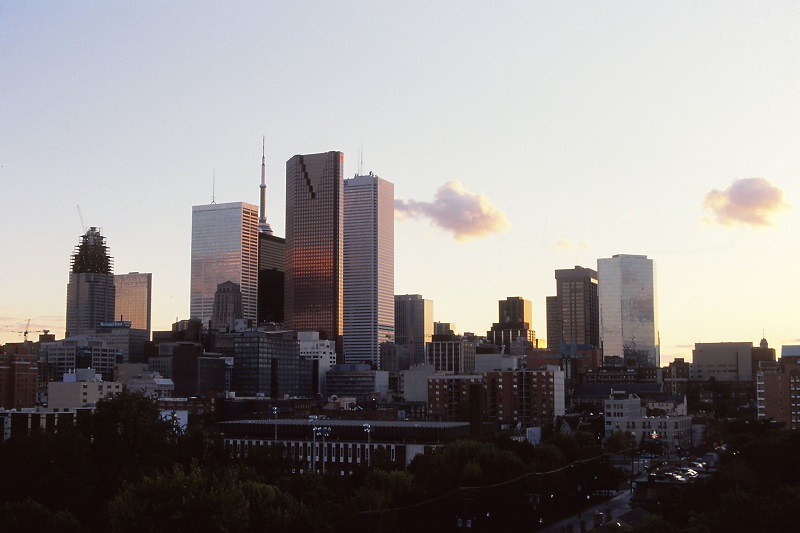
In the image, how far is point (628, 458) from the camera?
176 m

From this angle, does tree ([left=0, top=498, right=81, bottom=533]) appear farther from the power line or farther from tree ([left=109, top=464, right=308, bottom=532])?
the power line

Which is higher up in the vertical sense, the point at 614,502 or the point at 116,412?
the point at 116,412

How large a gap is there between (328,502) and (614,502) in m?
57.0

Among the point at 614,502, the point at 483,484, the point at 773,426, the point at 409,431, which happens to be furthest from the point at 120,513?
the point at 773,426

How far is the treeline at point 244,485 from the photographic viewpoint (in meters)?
69.6

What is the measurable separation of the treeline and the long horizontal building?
61.4 ft

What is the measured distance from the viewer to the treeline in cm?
6956

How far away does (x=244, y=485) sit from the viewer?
74625 mm

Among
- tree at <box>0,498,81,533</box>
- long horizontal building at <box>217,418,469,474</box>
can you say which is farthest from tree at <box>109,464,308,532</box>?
long horizontal building at <box>217,418,469,474</box>

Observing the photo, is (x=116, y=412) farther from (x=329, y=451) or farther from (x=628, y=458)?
(x=628, y=458)

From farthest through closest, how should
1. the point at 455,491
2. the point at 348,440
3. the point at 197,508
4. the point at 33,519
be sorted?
the point at 348,440 → the point at 455,491 → the point at 33,519 → the point at 197,508

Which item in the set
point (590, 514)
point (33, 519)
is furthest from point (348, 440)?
point (33, 519)

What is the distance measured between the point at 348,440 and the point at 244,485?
83.3 meters

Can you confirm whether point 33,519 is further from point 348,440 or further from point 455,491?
point 348,440
